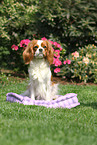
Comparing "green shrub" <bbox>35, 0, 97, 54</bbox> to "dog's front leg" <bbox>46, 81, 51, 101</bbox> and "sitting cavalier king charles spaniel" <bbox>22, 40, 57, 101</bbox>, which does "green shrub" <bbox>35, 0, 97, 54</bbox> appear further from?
"dog's front leg" <bbox>46, 81, 51, 101</bbox>

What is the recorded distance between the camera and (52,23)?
8.09 m

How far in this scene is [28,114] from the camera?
135 inches

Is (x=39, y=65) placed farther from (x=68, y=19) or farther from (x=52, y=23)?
(x=52, y=23)

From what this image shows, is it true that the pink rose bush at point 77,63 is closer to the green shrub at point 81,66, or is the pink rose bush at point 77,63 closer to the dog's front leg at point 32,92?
the green shrub at point 81,66

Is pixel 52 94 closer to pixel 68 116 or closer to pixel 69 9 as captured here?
pixel 68 116

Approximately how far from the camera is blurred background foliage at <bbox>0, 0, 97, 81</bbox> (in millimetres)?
7723

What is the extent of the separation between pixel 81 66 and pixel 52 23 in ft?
6.44

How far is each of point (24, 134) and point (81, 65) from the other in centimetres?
539

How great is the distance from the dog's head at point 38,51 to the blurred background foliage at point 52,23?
332 centimetres

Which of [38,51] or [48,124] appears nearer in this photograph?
[48,124]

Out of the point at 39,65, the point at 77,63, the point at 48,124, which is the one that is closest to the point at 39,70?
the point at 39,65

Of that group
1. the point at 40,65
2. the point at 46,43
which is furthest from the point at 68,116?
the point at 46,43

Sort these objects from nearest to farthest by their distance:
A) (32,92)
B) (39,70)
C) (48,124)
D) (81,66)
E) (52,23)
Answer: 1. (48,124)
2. (39,70)
3. (32,92)
4. (81,66)
5. (52,23)

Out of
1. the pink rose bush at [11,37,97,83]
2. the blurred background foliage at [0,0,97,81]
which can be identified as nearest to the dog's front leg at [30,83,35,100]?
the pink rose bush at [11,37,97,83]
